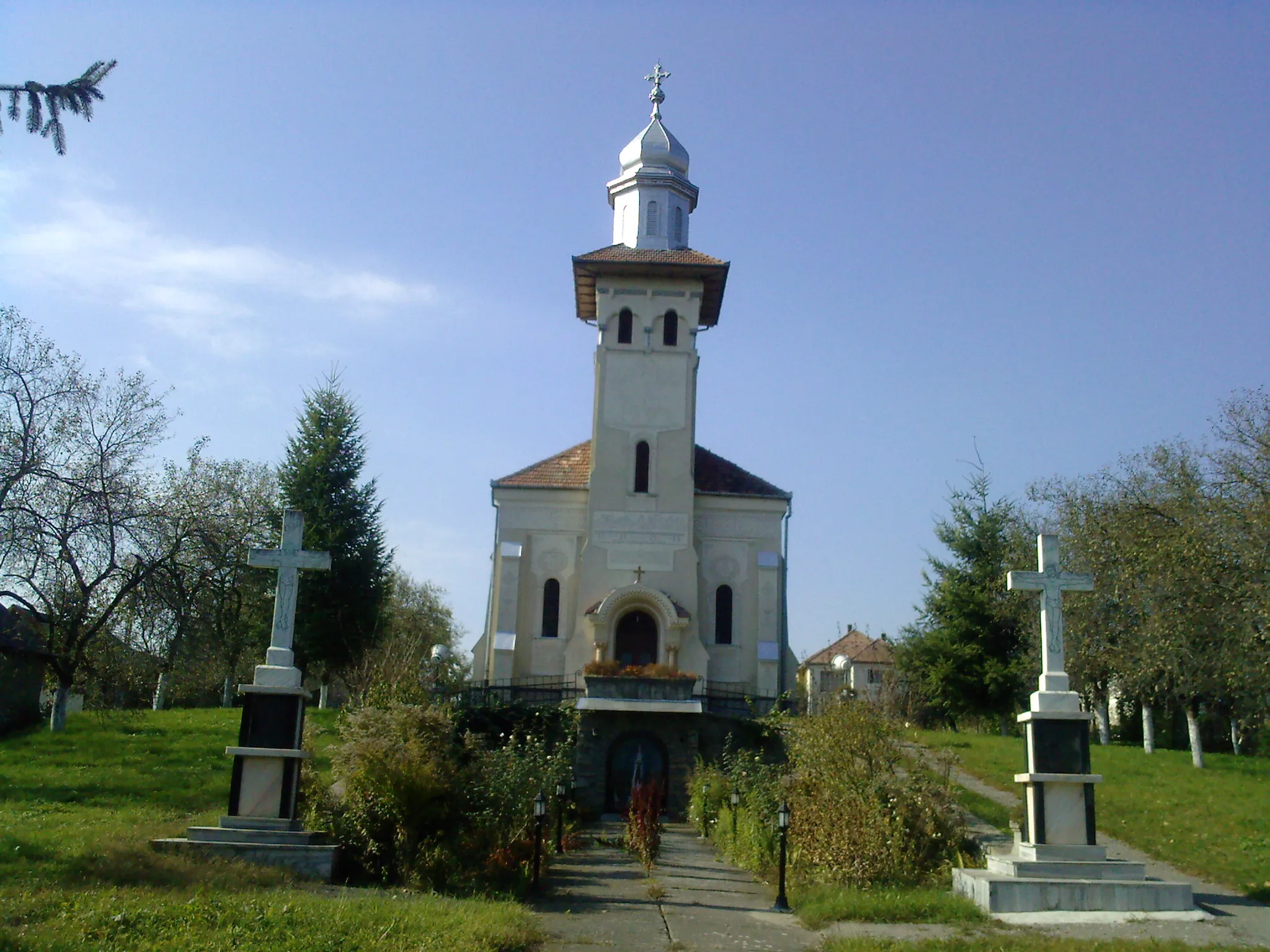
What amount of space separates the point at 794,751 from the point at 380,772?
6.26m

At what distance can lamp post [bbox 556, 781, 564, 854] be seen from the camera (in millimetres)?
18203

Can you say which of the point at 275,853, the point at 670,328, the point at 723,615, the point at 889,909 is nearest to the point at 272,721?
the point at 275,853

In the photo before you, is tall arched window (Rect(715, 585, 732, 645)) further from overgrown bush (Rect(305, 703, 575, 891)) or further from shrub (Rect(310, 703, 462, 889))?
shrub (Rect(310, 703, 462, 889))

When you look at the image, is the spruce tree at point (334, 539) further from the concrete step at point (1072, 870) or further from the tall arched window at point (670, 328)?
the concrete step at point (1072, 870)

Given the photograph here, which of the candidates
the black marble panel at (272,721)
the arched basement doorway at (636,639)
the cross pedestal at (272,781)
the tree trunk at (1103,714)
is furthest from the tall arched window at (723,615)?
the black marble panel at (272,721)

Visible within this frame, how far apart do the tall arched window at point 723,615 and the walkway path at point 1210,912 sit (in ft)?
54.6

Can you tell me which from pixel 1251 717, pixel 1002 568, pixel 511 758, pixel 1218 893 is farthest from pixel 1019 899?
pixel 1002 568

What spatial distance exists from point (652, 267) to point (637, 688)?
13.7 m

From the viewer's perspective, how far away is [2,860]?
493 inches

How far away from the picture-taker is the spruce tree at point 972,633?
35656 mm

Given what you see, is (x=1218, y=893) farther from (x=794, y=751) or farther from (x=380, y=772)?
(x=380, y=772)

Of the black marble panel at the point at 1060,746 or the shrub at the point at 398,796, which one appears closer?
the shrub at the point at 398,796

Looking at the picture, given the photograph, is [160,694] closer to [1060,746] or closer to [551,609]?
[551,609]

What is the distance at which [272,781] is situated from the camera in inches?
572
